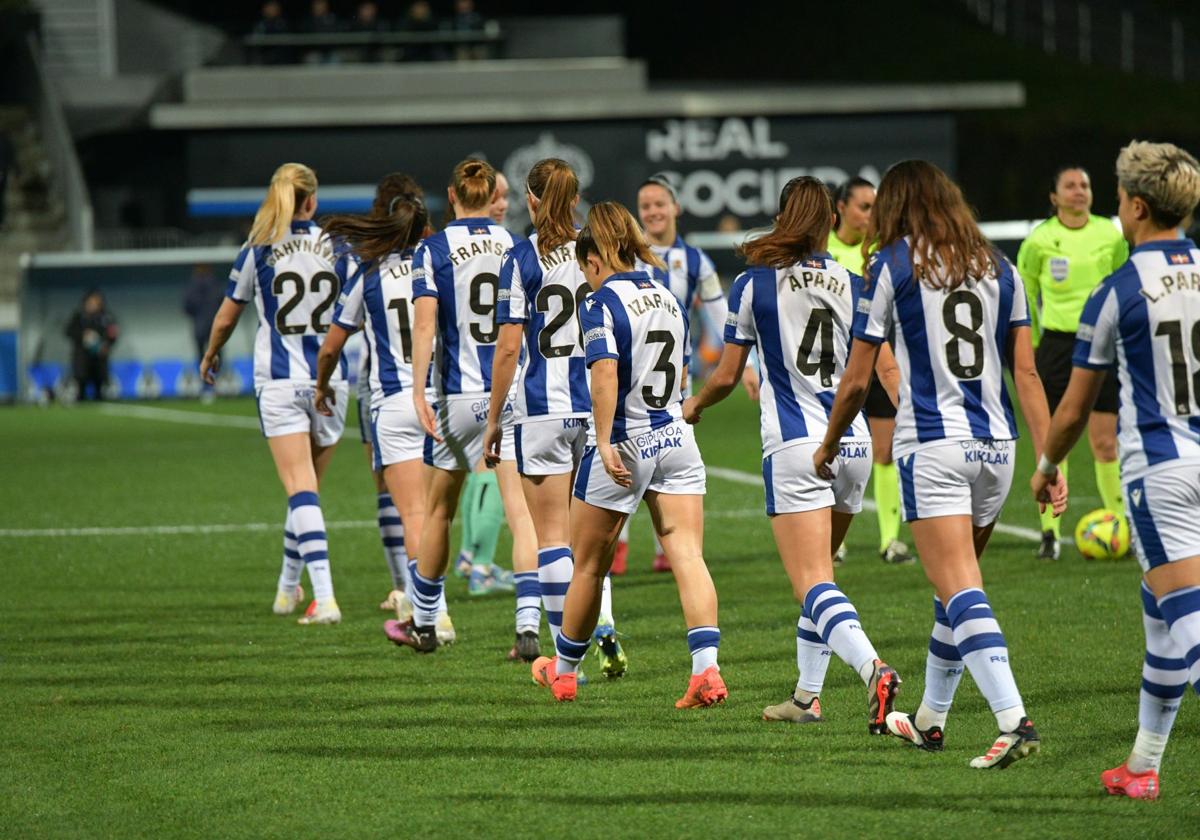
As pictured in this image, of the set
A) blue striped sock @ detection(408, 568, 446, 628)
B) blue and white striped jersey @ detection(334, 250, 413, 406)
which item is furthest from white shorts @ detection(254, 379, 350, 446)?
blue striped sock @ detection(408, 568, 446, 628)

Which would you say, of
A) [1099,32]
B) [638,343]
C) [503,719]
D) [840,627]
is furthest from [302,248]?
[1099,32]

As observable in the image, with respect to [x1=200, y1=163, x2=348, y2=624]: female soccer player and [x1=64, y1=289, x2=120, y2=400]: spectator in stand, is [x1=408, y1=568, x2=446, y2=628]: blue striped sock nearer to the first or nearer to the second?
[x1=200, y1=163, x2=348, y2=624]: female soccer player

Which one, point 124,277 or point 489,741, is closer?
point 489,741

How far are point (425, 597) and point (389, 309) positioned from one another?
4.81ft

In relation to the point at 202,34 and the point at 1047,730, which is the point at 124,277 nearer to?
the point at 202,34

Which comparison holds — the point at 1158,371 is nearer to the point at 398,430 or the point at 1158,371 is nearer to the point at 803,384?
the point at 803,384

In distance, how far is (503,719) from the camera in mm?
6793

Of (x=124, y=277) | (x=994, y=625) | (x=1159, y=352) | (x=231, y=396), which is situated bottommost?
(x=231, y=396)

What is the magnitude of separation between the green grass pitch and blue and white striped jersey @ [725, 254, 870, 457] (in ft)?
3.89

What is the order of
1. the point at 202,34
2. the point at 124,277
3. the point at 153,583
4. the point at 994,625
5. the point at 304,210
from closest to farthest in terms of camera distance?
the point at 994,625 < the point at 304,210 < the point at 153,583 < the point at 124,277 < the point at 202,34

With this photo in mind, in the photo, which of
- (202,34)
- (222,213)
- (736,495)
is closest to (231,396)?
(222,213)

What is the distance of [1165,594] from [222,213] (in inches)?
1322

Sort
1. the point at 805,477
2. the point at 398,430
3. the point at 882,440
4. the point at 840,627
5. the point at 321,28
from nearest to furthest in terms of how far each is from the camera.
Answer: the point at 840,627, the point at 805,477, the point at 398,430, the point at 882,440, the point at 321,28

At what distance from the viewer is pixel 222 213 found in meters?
36.8
